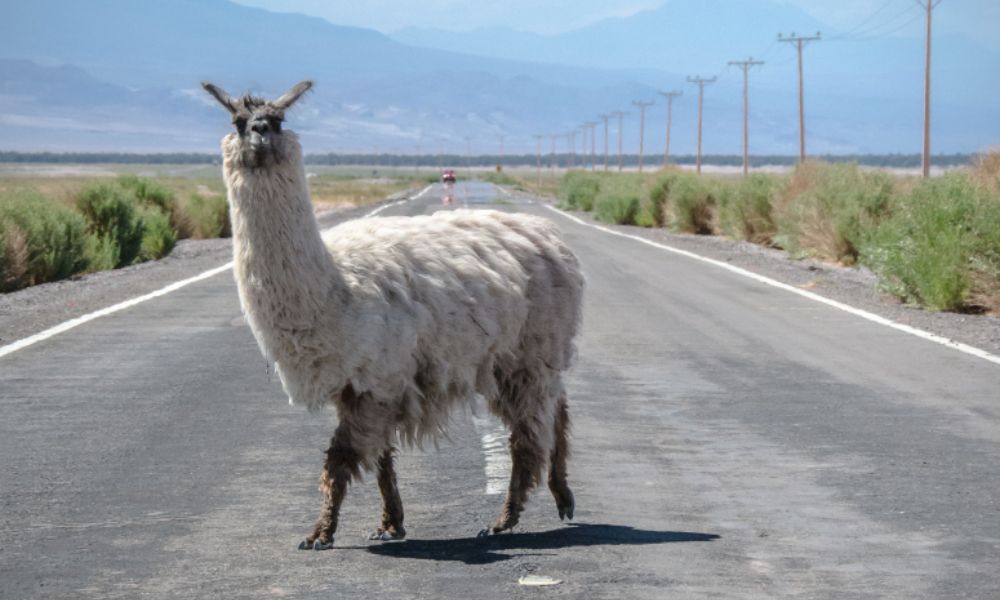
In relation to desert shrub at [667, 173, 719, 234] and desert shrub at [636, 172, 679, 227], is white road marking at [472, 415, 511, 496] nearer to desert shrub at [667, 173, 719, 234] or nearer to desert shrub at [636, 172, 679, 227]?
desert shrub at [667, 173, 719, 234]

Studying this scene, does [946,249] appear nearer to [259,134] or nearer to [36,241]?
[36,241]

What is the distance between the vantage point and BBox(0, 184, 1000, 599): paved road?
707cm

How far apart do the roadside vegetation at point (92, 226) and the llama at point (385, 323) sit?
37.0 ft

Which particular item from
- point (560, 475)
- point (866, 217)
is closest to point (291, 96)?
point (560, 475)

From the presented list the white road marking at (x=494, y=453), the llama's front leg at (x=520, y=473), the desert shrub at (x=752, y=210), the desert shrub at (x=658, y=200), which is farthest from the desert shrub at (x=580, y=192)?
the llama's front leg at (x=520, y=473)

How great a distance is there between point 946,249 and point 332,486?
47.6ft

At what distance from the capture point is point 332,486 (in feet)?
24.6

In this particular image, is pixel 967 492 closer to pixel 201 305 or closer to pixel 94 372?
pixel 94 372

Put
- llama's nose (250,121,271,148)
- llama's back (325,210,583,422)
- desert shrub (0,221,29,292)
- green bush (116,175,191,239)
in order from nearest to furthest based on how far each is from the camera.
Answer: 1. llama's nose (250,121,271,148)
2. llama's back (325,210,583,422)
3. desert shrub (0,221,29,292)
4. green bush (116,175,191,239)

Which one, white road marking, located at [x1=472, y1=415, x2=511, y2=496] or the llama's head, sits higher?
the llama's head

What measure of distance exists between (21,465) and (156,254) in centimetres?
2508

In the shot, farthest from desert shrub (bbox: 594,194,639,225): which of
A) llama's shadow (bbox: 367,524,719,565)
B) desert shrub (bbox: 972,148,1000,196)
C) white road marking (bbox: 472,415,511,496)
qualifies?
llama's shadow (bbox: 367,524,719,565)

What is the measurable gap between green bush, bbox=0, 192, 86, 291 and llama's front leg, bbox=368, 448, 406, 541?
17907 mm

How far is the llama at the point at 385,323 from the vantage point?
7578 millimetres
